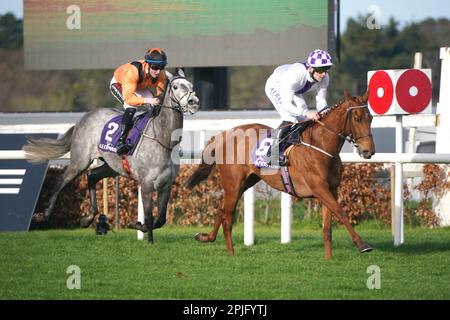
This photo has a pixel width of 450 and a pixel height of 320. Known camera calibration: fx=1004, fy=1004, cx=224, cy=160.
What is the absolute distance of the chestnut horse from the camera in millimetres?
8227

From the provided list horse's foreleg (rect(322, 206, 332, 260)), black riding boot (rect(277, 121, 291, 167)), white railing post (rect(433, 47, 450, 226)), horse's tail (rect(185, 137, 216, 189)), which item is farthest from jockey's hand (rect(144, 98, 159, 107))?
white railing post (rect(433, 47, 450, 226))

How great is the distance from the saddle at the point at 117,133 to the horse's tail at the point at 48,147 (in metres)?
0.56

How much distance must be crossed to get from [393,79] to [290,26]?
3868mm

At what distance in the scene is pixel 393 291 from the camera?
21.8 ft

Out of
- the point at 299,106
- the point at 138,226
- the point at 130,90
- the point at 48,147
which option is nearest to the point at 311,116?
the point at 299,106

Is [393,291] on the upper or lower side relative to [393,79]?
lower

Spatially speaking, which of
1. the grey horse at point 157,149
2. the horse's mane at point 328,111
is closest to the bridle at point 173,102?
the grey horse at point 157,149

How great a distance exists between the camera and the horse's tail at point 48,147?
10.1m

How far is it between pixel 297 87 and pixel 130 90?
160 centimetres

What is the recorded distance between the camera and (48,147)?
1010 cm

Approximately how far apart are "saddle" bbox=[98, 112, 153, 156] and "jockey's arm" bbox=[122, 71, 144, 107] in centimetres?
22

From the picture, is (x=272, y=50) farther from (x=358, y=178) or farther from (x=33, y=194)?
(x=33, y=194)

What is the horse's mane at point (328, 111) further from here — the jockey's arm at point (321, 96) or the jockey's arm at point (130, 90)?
the jockey's arm at point (130, 90)
